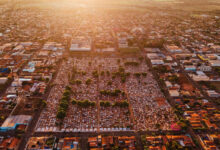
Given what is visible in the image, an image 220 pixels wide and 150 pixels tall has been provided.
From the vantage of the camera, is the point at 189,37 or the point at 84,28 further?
the point at 84,28

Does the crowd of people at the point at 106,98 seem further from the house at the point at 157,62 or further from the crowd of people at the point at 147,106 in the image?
the house at the point at 157,62

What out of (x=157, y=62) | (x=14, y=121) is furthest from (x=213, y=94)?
(x=14, y=121)

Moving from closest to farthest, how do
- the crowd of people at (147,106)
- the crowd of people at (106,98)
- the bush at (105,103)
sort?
1. the crowd of people at (106,98)
2. the crowd of people at (147,106)
3. the bush at (105,103)

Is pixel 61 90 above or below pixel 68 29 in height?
below

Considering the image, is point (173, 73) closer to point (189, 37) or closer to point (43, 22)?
point (189, 37)

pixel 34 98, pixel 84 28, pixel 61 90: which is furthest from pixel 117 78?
pixel 84 28

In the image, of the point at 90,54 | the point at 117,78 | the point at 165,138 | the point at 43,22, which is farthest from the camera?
the point at 43,22

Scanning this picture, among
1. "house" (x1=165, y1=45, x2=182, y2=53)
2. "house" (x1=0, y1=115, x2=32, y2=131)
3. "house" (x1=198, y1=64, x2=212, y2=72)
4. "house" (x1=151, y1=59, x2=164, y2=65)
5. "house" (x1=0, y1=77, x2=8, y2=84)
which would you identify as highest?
"house" (x1=165, y1=45, x2=182, y2=53)

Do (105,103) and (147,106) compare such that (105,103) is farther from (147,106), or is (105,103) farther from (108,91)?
(147,106)

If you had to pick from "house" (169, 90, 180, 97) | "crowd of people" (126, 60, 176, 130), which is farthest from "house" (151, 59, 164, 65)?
"house" (169, 90, 180, 97)

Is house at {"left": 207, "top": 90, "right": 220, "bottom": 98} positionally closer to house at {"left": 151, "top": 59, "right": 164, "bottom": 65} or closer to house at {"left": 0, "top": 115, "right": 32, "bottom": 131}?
house at {"left": 151, "top": 59, "right": 164, "bottom": 65}

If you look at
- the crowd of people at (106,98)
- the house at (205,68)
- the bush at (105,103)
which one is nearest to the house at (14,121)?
the crowd of people at (106,98)
